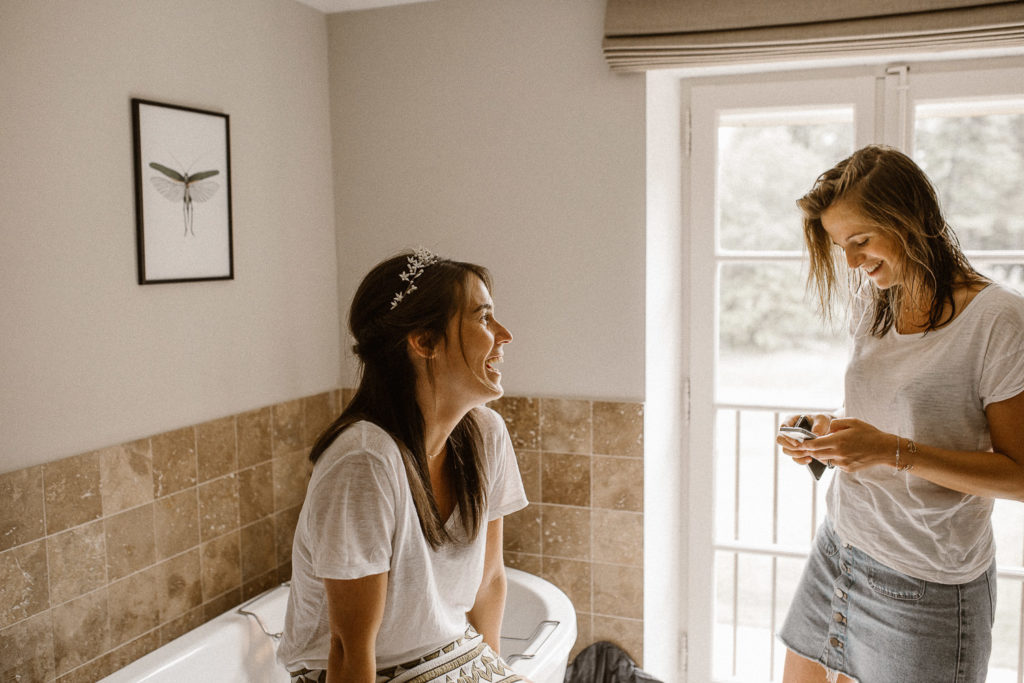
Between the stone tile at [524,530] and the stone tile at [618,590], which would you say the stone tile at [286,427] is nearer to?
the stone tile at [524,530]

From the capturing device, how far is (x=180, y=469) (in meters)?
2.18

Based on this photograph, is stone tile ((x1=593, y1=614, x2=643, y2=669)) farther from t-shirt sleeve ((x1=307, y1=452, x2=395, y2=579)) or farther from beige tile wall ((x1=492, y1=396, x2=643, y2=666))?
t-shirt sleeve ((x1=307, y1=452, x2=395, y2=579))

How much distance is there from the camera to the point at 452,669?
1.51 m

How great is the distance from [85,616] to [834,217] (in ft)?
6.22

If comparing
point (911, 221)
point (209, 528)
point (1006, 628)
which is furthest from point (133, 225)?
point (1006, 628)

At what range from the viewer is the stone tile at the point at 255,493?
7.88ft

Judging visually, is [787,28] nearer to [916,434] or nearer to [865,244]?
[865,244]

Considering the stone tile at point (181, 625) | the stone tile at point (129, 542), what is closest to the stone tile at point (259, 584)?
the stone tile at point (181, 625)

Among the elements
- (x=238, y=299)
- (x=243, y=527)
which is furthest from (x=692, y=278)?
(x=243, y=527)

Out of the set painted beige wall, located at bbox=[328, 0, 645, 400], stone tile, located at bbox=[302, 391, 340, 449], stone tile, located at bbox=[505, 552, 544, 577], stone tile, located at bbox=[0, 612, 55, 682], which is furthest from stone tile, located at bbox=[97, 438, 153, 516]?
stone tile, located at bbox=[505, 552, 544, 577]

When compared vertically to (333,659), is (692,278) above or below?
above

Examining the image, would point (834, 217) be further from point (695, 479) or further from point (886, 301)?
point (695, 479)

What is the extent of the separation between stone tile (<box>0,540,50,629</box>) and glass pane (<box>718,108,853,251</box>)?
1.88m

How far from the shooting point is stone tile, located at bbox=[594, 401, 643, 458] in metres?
2.45
